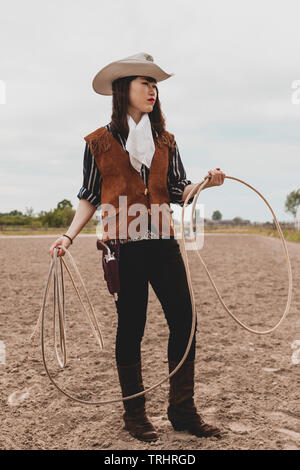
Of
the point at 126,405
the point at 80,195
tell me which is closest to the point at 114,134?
the point at 80,195

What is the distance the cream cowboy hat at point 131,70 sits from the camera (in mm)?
2285

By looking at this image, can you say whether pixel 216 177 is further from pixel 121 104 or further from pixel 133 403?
pixel 133 403

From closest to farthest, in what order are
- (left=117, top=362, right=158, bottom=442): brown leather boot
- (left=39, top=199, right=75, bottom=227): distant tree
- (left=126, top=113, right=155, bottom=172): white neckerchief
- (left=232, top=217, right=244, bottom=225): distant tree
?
1. (left=126, top=113, right=155, bottom=172): white neckerchief
2. (left=117, top=362, right=158, bottom=442): brown leather boot
3. (left=39, top=199, right=75, bottom=227): distant tree
4. (left=232, top=217, right=244, bottom=225): distant tree

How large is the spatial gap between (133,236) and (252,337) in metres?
2.52

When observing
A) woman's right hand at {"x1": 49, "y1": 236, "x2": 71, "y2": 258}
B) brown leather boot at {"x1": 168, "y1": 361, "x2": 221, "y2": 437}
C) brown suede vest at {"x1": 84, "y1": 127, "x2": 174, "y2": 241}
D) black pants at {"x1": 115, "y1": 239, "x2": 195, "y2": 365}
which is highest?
brown suede vest at {"x1": 84, "y1": 127, "x2": 174, "y2": 241}

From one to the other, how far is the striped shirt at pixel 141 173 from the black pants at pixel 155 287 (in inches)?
3.2

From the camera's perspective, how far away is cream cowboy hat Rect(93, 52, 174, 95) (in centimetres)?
229

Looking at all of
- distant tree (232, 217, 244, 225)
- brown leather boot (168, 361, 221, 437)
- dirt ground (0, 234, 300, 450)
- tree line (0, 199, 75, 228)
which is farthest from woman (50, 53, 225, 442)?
distant tree (232, 217, 244, 225)

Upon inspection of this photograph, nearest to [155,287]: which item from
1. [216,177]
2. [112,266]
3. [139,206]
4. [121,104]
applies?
[112,266]

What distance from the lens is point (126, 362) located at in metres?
2.42

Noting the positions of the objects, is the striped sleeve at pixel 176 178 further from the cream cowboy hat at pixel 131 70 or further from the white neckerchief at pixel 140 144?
the cream cowboy hat at pixel 131 70

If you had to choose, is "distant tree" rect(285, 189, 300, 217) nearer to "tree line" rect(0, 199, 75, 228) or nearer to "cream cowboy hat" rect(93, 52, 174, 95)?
"tree line" rect(0, 199, 75, 228)

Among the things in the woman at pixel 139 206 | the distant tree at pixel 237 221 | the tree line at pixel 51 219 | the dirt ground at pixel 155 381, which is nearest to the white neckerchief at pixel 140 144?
the woman at pixel 139 206
